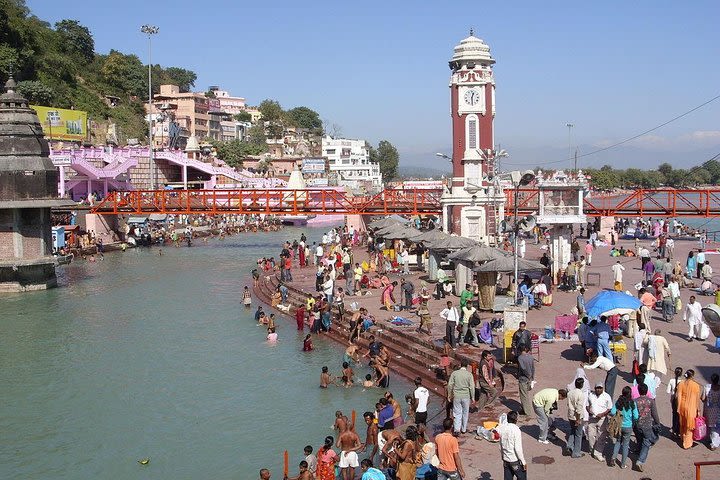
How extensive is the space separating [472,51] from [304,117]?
11873 cm

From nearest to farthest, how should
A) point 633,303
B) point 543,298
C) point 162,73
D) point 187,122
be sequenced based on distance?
point 633,303
point 543,298
point 187,122
point 162,73

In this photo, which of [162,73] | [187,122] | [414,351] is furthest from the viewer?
[162,73]

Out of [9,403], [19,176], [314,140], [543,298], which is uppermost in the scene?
[314,140]

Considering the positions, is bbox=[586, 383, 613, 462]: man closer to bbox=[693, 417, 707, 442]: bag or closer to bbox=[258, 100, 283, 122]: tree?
bbox=[693, 417, 707, 442]: bag

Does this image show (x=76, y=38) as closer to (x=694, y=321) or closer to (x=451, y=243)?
(x=451, y=243)

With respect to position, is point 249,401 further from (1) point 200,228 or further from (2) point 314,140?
(2) point 314,140

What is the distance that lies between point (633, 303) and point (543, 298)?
6.46m

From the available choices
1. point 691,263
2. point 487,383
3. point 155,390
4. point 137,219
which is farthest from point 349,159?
point 487,383

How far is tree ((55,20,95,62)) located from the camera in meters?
84.8

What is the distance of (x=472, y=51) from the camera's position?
35.1 metres

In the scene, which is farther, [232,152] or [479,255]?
[232,152]

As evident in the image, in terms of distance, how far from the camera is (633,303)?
15664mm

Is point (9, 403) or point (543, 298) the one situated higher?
point (543, 298)

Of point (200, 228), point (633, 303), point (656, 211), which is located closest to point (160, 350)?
point (633, 303)
